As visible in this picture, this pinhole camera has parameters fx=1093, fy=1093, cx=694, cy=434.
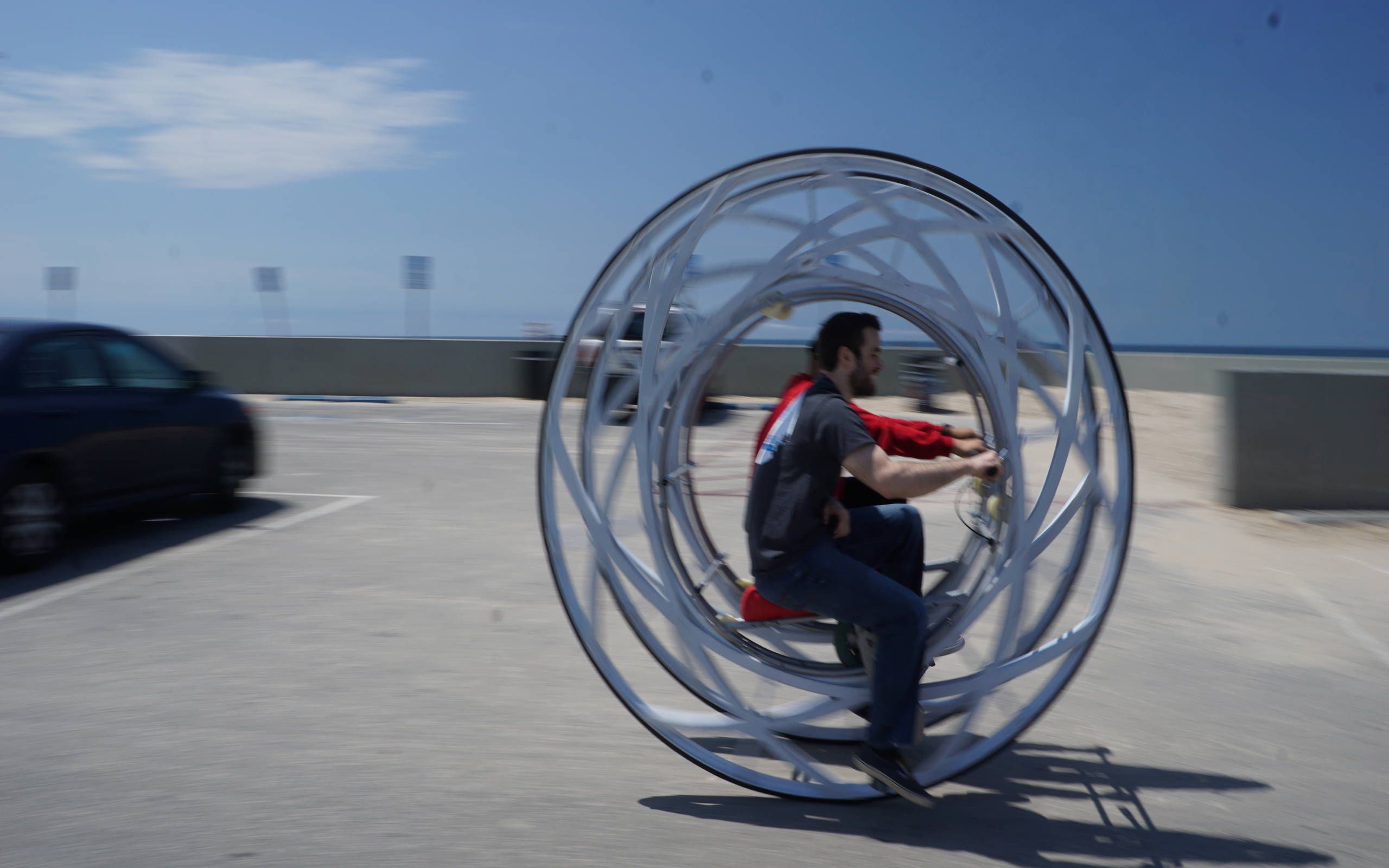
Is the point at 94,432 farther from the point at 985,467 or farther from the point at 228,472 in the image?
the point at 985,467

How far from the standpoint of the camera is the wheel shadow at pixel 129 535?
23.6ft

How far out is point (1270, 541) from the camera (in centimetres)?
904

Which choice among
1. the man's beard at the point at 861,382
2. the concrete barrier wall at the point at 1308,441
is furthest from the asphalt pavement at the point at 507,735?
the concrete barrier wall at the point at 1308,441

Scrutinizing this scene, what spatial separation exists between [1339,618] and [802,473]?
4.76m

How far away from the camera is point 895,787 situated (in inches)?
150

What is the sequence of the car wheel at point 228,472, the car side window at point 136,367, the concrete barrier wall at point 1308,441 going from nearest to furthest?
1. the car side window at point 136,367
2. the car wheel at point 228,472
3. the concrete barrier wall at point 1308,441

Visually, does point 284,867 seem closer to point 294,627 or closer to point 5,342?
point 294,627

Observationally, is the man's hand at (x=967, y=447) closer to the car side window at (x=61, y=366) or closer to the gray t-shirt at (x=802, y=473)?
the gray t-shirt at (x=802, y=473)

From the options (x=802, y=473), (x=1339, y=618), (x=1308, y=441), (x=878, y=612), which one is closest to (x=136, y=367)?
(x=802, y=473)

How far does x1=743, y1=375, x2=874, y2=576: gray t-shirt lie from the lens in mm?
3848

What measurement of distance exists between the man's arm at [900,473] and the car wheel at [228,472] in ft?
23.2

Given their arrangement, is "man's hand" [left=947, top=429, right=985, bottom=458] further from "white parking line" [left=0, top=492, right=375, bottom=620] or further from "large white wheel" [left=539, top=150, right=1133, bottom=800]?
"white parking line" [left=0, top=492, right=375, bottom=620]

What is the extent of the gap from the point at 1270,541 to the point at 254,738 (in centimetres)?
798

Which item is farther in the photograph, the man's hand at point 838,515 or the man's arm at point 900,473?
the man's hand at point 838,515
